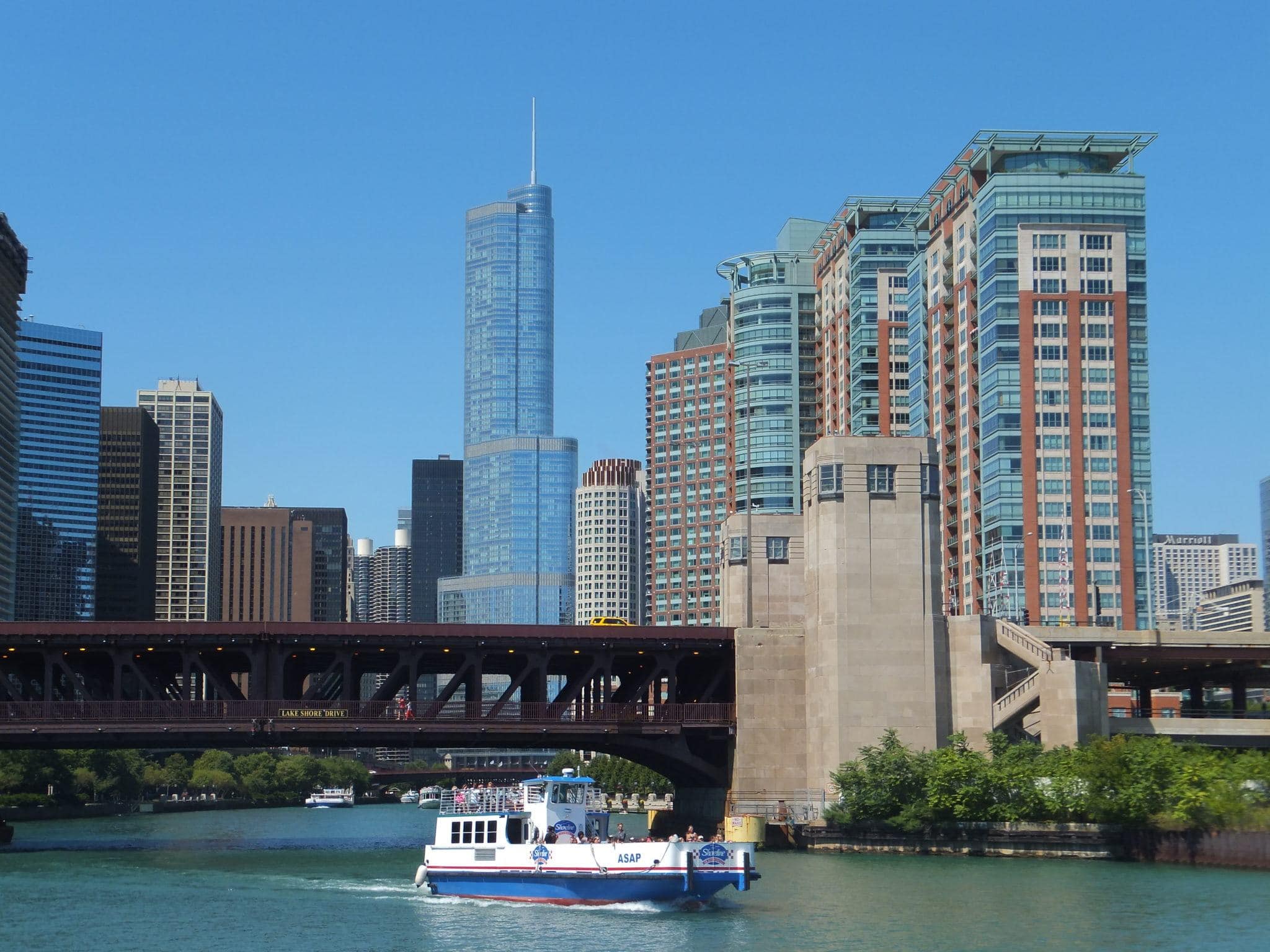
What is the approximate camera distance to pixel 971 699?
382ft

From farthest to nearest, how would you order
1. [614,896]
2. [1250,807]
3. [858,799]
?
[858,799] → [1250,807] → [614,896]

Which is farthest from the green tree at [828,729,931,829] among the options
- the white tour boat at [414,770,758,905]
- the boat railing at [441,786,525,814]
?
the boat railing at [441,786,525,814]

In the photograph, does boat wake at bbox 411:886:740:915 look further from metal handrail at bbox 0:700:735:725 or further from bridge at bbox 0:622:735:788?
bridge at bbox 0:622:735:788

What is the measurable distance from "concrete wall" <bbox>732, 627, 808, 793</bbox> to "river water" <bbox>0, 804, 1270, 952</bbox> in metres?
12.0

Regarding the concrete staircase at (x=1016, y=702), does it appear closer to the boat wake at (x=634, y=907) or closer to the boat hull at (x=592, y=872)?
the boat hull at (x=592, y=872)

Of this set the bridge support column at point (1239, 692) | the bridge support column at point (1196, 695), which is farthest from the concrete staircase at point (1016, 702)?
the bridge support column at point (1196, 695)

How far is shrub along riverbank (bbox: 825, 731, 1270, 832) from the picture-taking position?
96.4 m

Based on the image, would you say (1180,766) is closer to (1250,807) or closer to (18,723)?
(1250,807)

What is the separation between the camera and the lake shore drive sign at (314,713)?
11825 cm

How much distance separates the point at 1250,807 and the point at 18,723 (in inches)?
2976

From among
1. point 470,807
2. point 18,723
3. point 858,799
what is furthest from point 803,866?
point 18,723

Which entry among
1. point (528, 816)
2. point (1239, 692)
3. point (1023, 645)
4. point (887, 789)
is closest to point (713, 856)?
point (528, 816)

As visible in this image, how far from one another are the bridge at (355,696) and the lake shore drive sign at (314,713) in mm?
98

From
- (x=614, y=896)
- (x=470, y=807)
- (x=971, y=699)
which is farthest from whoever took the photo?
(x=971, y=699)
